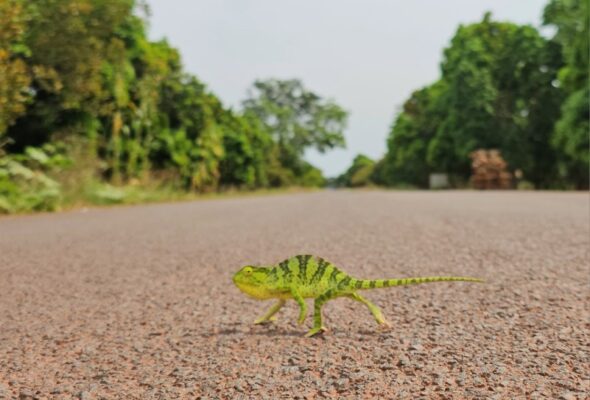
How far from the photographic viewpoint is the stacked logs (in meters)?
34.4

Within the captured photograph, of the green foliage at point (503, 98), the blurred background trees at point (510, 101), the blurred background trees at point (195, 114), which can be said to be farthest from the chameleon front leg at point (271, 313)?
the green foliage at point (503, 98)

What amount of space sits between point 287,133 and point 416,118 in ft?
48.7

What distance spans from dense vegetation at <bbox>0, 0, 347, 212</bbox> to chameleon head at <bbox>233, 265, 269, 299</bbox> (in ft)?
30.8

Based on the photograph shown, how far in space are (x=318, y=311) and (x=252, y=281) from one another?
0.36m

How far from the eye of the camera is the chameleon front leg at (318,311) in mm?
2264

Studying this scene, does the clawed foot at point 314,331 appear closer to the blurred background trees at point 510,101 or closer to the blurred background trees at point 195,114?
the blurred background trees at point 195,114

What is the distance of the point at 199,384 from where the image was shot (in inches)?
78.5

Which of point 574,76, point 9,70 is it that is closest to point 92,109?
point 9,70

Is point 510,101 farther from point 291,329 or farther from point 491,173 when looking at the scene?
point 291,329

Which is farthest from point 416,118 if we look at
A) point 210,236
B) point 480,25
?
point 210,236

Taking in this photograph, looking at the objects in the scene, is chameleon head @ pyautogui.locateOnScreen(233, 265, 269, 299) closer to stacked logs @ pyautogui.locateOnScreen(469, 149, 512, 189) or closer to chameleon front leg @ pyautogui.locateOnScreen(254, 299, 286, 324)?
chameleon front leg @ pyautogui.locateOnScreen(254, 299, 286, 324)

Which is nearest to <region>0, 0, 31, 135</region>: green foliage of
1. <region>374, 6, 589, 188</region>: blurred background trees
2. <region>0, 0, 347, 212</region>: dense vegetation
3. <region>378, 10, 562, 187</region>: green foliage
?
<region>0, 0, 347, 212</region>: dense vegetation

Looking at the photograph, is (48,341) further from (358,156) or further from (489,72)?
(358,156)

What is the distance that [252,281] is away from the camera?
2.20 m
